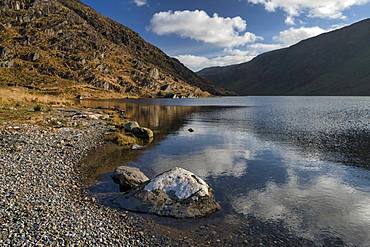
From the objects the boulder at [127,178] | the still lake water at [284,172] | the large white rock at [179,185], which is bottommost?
the still lake water at [284,172]

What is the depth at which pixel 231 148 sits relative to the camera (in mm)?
40844

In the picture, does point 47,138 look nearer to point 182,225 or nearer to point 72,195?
point 72,195

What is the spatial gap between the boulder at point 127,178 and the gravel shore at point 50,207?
3.00 m

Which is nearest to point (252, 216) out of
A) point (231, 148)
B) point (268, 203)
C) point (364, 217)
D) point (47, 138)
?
point (268, 203)

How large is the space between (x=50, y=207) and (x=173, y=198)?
23.1ft

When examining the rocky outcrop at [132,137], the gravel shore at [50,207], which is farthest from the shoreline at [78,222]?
the rocky outcrop at [132,137]

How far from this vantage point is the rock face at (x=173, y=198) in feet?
61.3

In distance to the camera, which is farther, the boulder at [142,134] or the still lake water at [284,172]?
the boulder at [142,134]

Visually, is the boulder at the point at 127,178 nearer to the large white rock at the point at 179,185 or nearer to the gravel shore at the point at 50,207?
the gravel shore at the point at 50,207

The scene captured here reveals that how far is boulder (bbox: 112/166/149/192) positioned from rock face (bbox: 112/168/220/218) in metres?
2.52

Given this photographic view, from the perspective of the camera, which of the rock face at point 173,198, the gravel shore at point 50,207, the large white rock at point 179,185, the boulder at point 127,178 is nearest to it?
the gravel shore at point 50,207

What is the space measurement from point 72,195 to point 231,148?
2491 cm

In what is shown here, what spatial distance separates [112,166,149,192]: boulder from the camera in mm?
22984

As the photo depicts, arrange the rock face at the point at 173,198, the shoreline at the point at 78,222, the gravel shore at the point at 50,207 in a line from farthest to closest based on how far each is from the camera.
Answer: the rock face at the point at 173,198
the shoreline at the point at 78,222
the gravel shore at the point at 50,207
